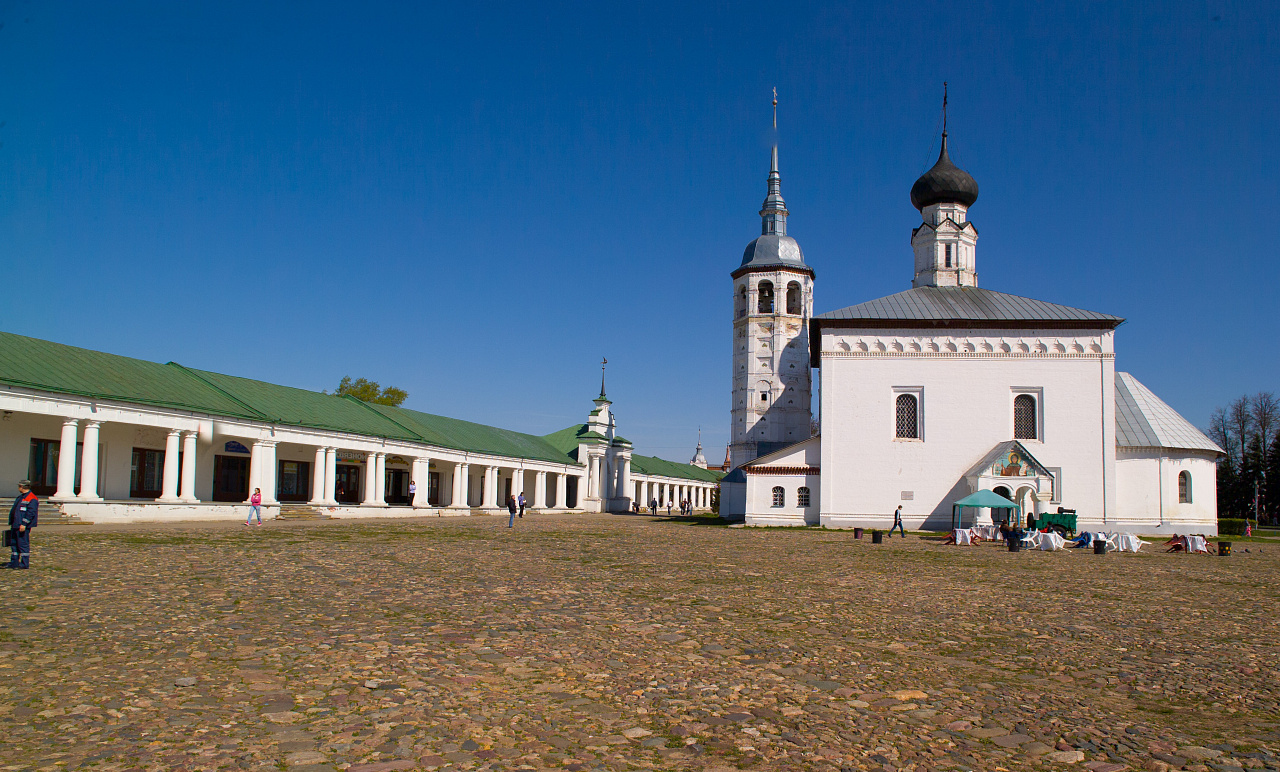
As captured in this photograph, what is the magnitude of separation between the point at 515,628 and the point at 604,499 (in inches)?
2086

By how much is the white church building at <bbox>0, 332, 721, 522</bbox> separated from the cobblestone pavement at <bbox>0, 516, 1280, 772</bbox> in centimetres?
1402

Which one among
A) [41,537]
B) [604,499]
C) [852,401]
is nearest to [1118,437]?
[852,401]

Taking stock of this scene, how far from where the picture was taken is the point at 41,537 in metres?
17.5

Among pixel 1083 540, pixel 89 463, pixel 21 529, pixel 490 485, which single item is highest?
pixel 89 463

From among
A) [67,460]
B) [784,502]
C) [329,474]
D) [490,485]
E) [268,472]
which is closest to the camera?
[67,460]

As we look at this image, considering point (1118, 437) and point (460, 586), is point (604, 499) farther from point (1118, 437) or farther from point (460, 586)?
point (460, 586)

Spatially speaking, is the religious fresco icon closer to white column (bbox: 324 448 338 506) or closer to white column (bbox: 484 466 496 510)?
white column (bbox: 484 466 496 510)

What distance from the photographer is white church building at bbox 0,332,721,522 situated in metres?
25.2

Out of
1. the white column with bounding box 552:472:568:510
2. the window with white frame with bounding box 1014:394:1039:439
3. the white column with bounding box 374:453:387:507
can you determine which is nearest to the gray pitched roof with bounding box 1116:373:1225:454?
the window with white frame with bounding box 1014:394:1039:439

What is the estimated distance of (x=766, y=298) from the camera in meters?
55.1

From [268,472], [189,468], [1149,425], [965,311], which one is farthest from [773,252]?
[189,468]

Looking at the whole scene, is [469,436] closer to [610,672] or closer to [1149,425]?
[1149,425]

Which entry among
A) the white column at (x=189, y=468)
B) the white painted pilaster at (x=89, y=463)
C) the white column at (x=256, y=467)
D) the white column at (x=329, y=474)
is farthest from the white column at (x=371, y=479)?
the white painted pilaster at (x=89, y=463)

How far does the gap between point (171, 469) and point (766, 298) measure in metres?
36.3
